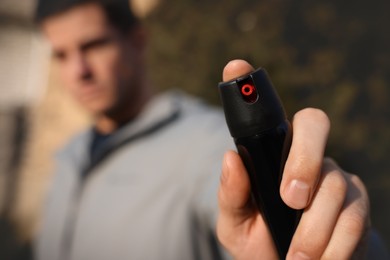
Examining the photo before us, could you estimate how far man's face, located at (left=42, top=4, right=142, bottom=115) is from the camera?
1.86 metres

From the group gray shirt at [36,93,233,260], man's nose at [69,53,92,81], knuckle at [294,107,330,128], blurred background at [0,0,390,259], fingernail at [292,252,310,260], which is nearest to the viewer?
fingernail at [292,252,310,260]

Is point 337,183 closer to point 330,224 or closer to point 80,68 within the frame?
point 330,224

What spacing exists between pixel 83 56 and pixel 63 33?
0.15 meters

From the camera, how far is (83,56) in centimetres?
188

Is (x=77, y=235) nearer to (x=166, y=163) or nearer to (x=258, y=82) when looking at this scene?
(x=166, y=163)

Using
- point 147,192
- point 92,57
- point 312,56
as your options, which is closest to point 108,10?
point 92,57

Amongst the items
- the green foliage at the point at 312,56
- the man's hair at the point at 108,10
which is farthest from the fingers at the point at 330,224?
the green foliage at the point at 312,56

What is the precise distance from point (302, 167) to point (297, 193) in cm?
4

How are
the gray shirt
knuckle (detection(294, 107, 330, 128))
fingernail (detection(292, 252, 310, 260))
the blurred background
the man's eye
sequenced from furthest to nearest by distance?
the blurred background < the man's eye < the gray shirt < knuckle (detection(294, 107, 330, 128)) < fingernail (detection(292, 252, 310, 260))

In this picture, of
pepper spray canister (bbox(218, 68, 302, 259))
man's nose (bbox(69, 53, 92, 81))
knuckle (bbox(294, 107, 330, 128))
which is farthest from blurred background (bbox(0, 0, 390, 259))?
pepper spray canister (bbox(218, 68, 302, 259))

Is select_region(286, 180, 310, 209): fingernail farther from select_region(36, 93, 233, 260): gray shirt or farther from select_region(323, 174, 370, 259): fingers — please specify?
select_region(36, 93, 233, 260): gray shirt

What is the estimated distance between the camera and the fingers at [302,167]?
67cm

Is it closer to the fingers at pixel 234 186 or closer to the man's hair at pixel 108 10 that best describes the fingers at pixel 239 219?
the fingers at pixel 234 186

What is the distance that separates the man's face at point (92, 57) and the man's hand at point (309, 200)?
1225mm
